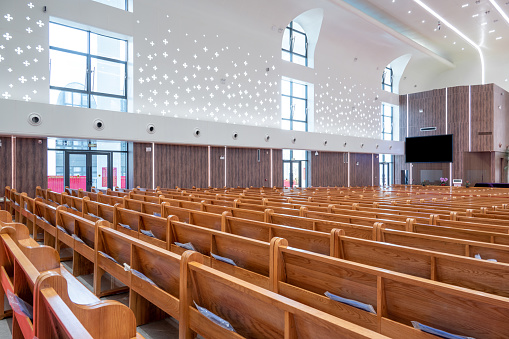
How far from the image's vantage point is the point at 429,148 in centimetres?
1594

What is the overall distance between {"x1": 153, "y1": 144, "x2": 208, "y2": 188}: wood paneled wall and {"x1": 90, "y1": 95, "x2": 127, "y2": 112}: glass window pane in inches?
50.3

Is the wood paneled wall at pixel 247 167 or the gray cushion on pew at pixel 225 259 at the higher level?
the wood paneled wall at pixel 247 167

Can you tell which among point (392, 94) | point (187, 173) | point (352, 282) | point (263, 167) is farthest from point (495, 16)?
point (352, 282)

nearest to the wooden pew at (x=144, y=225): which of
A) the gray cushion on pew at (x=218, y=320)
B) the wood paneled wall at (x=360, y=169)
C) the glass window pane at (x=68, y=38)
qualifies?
the gray cushion on pew at (x=218, y=320)

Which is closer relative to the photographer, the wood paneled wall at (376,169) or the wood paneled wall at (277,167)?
the wood paneled wall at (277,167)

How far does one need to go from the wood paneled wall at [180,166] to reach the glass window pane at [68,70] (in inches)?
92.6

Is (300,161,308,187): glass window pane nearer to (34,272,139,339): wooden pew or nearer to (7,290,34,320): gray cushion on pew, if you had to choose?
(7,290,34,320): gray cushion on pew

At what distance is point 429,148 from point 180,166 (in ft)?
38.7

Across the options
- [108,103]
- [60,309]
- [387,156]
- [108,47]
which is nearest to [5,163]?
[108,103]

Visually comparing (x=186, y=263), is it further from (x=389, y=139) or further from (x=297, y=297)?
(x=389, y=139)

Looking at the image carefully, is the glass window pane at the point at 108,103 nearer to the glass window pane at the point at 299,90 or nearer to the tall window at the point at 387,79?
the glass window pane at the point at 299,90

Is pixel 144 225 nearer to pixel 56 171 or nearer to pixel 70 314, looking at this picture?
pixel 70 314

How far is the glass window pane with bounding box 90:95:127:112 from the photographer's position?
8.41 metres

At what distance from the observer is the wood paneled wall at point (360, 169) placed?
1473 centimetres
